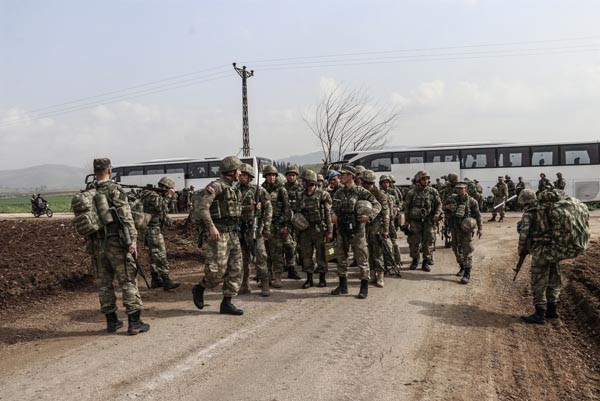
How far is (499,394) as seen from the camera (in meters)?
3.66

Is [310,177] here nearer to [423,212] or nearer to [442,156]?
[423,212]

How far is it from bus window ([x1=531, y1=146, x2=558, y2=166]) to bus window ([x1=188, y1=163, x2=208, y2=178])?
19818mm

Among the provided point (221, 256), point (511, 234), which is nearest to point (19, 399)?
point (221, 256)

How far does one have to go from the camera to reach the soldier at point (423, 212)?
8867 mm

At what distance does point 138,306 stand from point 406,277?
16.8 feet

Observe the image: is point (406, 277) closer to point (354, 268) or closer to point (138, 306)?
point (354, 268)

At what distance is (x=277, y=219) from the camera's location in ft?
25.5

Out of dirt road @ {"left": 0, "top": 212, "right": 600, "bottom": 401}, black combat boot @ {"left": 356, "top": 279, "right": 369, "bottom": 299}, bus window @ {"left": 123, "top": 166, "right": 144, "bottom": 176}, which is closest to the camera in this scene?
dirt road @ {"left": 0, "top": 212, "right": 600, "bottom": 401}

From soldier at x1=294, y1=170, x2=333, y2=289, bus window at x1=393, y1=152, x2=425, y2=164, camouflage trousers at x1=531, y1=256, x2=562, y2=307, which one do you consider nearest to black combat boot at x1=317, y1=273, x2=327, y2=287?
soldier at x1=294, y1=170, x2=333, y2=289

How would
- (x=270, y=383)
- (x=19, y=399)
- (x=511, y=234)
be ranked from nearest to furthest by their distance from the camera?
1. (x=19, y=399)
2. (x=270, y=383)
3. (x=511, y=234)

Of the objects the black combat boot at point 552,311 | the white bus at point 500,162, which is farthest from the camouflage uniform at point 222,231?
the white bus at point 500,162

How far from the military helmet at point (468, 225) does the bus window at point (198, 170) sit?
75.4 ft

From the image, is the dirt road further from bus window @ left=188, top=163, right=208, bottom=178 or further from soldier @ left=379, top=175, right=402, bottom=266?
bus window @ left=188, top=163, right=208, bottom=178

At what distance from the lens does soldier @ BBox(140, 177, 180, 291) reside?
7555 millimetres
